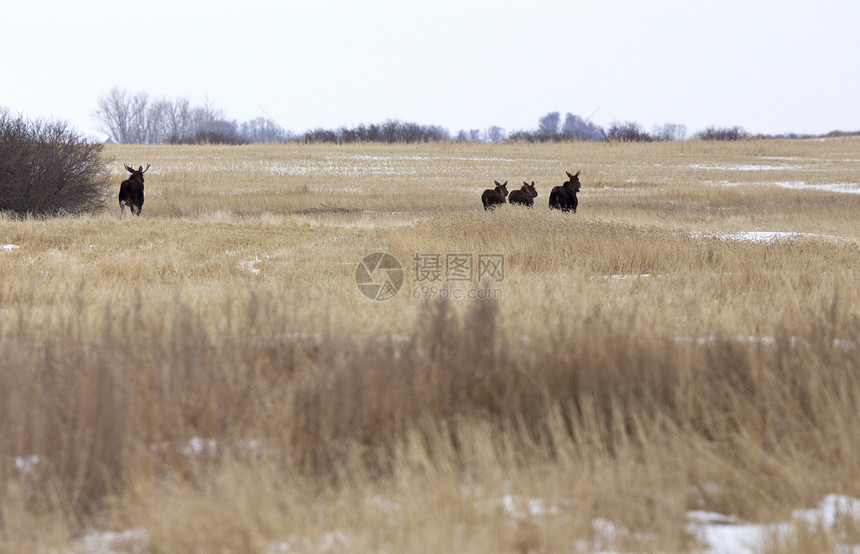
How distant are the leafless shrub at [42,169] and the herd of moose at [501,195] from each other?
151cm

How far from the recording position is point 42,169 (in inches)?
741

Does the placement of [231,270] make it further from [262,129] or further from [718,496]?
[262,129]

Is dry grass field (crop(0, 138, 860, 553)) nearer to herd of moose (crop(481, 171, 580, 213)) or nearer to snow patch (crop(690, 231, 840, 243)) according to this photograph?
snow patch (crop(690, 231, 840, 243))

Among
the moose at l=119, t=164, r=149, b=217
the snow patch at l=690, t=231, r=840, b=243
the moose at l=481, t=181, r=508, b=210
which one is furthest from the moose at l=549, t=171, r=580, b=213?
the moose at l=119, t=164, r=149, b=217

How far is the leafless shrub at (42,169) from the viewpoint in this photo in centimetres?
1834

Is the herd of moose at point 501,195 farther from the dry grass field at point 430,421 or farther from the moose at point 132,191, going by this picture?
the dry grass field at point 430,421

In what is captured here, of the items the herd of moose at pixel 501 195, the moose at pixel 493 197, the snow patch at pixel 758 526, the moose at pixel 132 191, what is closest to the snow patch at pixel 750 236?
the herd of moose at pixel 501 195

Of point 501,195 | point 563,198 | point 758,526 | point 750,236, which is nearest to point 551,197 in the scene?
point 563,198

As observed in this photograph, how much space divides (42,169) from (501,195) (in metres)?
12.7

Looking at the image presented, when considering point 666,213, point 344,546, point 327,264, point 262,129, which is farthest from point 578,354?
point 262,129

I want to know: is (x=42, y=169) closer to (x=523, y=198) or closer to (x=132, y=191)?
(x=132, y=191)

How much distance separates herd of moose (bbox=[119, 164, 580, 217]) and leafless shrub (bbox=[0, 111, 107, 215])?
1.51 m

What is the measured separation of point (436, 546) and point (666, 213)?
72.2 ft

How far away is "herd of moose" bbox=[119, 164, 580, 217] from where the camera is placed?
61.2 ft
